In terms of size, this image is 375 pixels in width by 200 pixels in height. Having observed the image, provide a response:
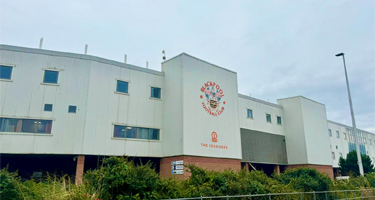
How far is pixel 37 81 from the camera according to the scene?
2233cm

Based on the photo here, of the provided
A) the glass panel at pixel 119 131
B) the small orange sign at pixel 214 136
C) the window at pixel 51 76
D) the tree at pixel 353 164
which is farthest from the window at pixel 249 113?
the tree at pixel 353 164

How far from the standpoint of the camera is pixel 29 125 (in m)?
21.5

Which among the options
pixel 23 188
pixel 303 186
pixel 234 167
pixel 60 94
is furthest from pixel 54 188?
pixel 234 167

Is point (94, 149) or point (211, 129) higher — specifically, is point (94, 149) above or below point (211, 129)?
below

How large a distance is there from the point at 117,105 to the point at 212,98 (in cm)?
878

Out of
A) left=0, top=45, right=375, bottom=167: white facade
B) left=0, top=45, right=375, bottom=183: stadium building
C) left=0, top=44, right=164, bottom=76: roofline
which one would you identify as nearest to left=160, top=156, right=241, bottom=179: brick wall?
left=0, top=45, right=375, bottom=183: stadium building

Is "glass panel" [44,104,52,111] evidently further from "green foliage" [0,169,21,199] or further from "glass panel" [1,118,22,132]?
"green foliage" [0,169,21,199]

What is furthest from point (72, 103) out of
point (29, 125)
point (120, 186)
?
point (120, 186)

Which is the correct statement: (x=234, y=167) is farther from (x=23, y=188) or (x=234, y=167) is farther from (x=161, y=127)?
(x=23, y=188)

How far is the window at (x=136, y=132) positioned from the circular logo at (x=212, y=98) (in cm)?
501

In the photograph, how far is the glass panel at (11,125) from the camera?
68.3 feet

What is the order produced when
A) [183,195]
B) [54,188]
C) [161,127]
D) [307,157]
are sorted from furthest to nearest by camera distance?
1. [307,157]
2. [161,127]
3. [183,195]
4. [54,188]

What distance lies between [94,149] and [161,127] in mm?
6302

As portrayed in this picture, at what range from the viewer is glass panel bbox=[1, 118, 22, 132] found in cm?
2080
